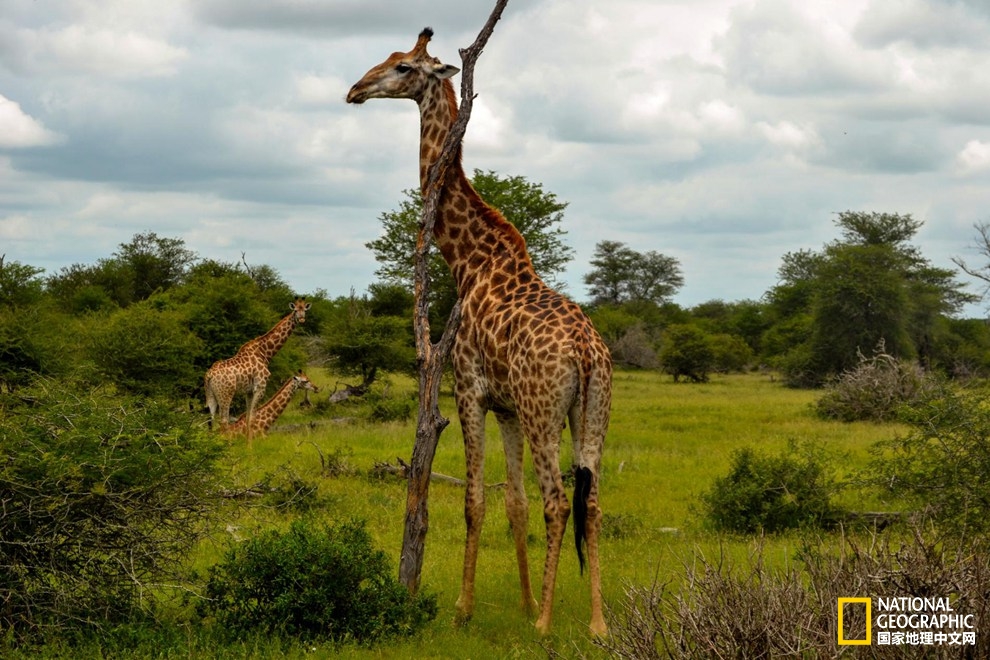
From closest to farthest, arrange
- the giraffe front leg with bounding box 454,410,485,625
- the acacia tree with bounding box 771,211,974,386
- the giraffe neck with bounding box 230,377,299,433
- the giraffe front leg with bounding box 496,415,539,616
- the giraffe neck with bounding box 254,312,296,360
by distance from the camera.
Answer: the giraffe front leg with bounding box 454,410,485,625
the giraffe front leg with bounding box 496,415,539,616
the giraffe neck with bounding box 230,377,299,433
the giraffe neck with bounding box 254,312,296,360
the acacia tree with bounding box 771,211,974,386

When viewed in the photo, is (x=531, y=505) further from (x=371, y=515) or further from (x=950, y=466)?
(x=950, y=466)

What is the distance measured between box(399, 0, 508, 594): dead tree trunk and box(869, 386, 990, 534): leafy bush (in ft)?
14.4

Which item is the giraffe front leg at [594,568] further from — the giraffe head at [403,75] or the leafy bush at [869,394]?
the leafy bush at [869,394]

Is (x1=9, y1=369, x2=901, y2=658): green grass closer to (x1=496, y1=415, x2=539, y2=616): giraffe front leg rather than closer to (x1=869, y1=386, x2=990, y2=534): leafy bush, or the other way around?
(x1=496, y1=415, x2=539, y2=616): giraffe front leg

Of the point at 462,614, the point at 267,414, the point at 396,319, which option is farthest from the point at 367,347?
the point at 462,614

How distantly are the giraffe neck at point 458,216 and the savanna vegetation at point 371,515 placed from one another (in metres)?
2.21

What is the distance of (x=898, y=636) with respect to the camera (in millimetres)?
4395

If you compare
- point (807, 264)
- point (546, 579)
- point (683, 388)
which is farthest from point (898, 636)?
point (807, 264)

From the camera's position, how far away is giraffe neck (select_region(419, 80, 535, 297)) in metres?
8.34

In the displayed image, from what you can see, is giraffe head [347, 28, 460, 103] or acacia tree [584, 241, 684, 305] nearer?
giraffe head [347, 28, 460, 103]

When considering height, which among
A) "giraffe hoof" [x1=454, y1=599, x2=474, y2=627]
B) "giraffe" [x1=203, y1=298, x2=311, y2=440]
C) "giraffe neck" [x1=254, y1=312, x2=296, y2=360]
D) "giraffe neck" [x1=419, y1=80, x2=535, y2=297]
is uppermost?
"giraffe neck" [x1=419, y1=80, x2=535, y2=297]

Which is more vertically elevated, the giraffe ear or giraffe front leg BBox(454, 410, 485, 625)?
the giraffe ear

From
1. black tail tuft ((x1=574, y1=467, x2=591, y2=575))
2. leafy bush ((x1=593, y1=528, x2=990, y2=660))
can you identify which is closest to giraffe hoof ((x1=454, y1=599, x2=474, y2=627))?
black tail tuft ((x1=574, y1=467, x2=591, y2=575))

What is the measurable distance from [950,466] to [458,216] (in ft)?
16.7
